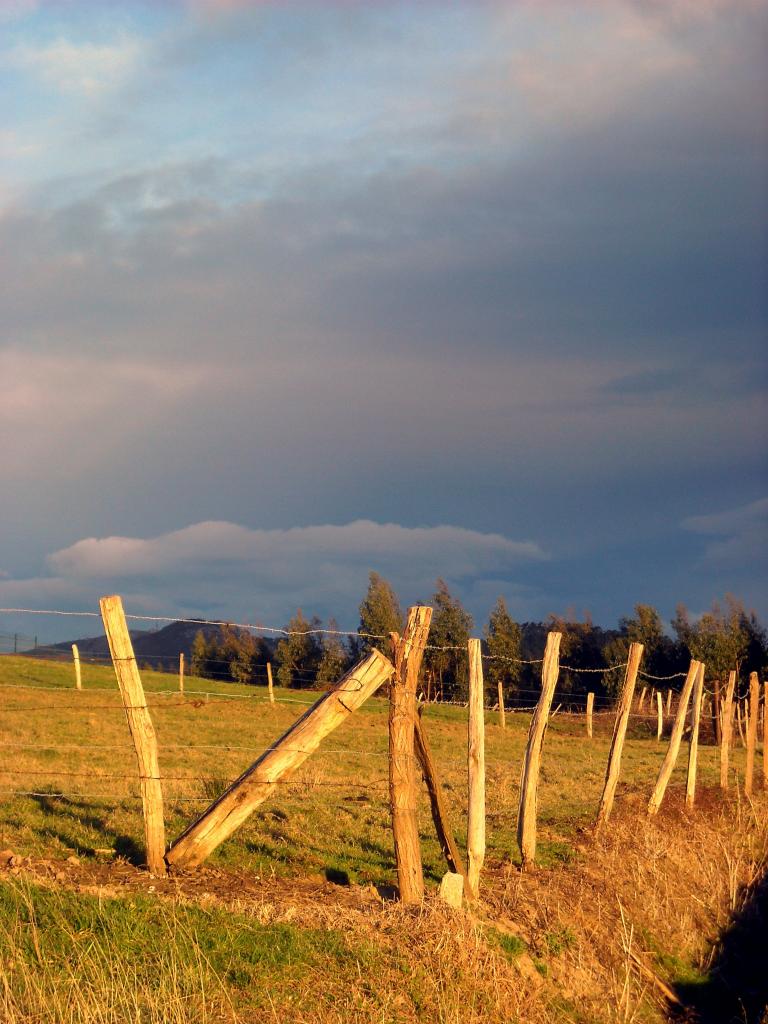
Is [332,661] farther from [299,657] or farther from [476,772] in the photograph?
[476,772]

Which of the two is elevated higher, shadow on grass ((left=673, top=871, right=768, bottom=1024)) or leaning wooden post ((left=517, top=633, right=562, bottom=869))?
leaning wooden post ((left=517, top=633, right=562, bottom=869))

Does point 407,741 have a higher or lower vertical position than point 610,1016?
higher

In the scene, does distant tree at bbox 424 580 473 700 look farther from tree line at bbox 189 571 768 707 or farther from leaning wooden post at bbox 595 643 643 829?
leaning wooden post at bbox 595 643 643 829

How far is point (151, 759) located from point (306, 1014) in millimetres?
2895

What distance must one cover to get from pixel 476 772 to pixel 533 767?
62.7 inches

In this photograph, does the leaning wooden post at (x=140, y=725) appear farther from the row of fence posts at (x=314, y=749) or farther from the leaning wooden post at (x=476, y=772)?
the leaning wooden post at (x=476, y=772)

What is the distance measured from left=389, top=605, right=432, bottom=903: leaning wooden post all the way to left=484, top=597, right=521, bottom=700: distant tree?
179 feet

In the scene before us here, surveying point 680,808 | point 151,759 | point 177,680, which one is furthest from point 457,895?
point 177,680

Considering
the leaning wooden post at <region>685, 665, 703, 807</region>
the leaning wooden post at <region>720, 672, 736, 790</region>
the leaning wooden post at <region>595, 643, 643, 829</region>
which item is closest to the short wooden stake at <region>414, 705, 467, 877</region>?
the leaning wooden post at <region>595, 643, 643, 829</region>

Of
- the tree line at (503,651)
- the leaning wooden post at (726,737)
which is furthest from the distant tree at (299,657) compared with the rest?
the leaning wooden post at (726,737)

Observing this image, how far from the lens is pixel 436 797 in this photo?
8.77m

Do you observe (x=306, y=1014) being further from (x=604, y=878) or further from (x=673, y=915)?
(x=673, y=915)

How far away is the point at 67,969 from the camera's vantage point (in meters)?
6.53

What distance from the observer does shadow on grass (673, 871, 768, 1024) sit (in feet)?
31.0
